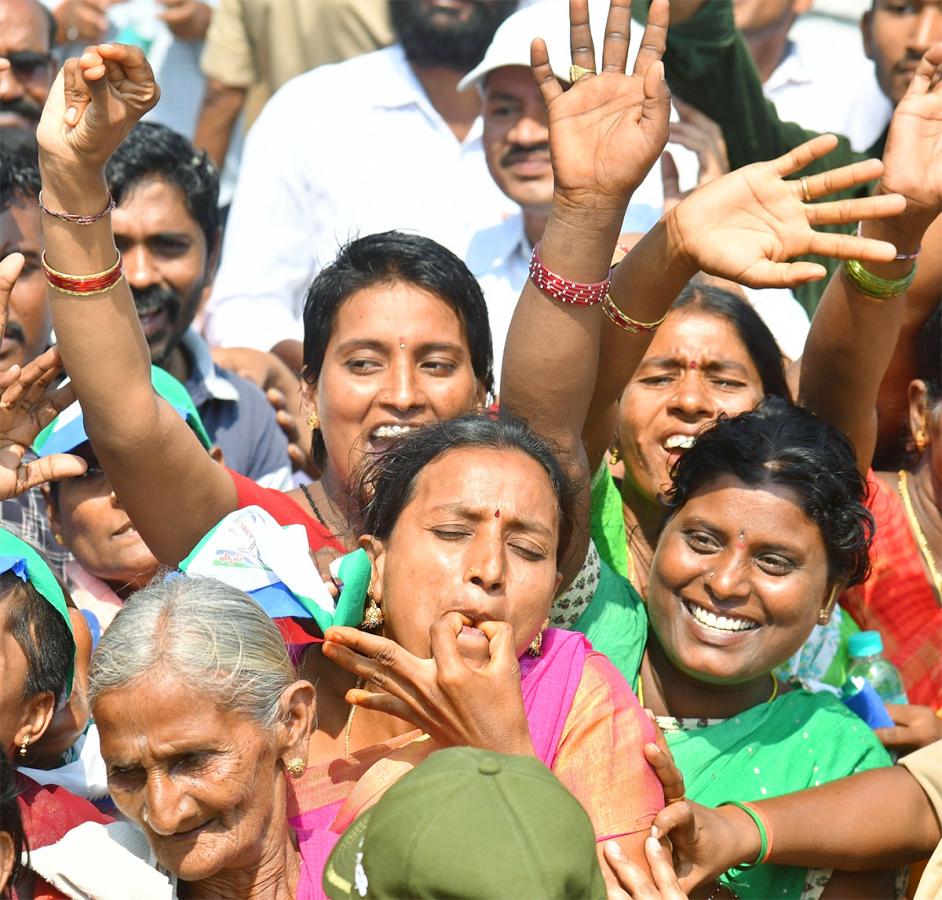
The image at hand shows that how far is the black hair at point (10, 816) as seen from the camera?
7.48 ft

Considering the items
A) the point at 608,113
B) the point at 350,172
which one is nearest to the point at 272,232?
the point at 350,172

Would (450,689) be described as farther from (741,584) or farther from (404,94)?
(404,94)

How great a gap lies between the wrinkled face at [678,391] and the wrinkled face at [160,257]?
1408 millimetres

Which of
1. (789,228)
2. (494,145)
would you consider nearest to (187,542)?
(789,228)

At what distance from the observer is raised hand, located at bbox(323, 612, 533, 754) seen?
7.88ft

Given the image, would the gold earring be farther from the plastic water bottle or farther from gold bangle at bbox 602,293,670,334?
the plastic water bottle

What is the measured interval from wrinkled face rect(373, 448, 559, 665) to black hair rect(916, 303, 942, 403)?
4.69ft

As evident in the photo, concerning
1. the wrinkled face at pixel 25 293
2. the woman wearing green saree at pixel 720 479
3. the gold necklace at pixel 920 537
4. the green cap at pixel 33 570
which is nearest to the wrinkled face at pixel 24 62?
the wrinkled face at pixel 25 293

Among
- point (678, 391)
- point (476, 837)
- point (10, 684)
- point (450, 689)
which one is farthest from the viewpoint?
point (678, 391)

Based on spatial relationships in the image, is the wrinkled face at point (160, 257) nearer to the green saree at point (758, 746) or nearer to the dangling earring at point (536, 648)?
the green saree at point (758, 746)

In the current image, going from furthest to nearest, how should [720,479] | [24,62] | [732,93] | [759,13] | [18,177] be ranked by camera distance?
[759,13] < [24,62] < [732,93] < [18,177] < [720,479]

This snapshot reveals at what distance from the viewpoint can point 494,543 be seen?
261cm

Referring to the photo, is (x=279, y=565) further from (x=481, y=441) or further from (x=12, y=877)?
(x=12, y=877)

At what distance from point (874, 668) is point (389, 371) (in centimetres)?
131
